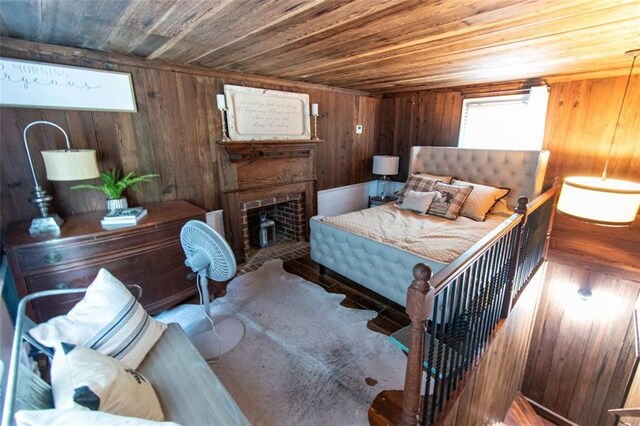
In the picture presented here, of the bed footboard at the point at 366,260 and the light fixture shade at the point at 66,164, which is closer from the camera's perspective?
the light fixture shade at the point at 66,164

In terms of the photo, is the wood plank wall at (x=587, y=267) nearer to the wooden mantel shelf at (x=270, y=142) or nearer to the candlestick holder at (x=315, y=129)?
the candlestick holder at (x=315, y=129)

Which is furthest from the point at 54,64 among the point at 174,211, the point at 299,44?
the point at 299,44

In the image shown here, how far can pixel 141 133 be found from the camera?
8.39 feet

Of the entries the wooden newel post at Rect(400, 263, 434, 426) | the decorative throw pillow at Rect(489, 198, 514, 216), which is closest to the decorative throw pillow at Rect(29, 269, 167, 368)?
the wooden newel post at Rect(400, 263, 434, 426)

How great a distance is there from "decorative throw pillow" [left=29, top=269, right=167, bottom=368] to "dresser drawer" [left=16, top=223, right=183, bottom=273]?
0.69m

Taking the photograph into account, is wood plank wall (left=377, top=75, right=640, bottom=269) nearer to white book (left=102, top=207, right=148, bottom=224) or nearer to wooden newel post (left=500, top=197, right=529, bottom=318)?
wooden newel post (left=500, top=197, right=529, bottom=318)

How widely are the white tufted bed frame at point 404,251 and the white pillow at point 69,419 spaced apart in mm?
1893

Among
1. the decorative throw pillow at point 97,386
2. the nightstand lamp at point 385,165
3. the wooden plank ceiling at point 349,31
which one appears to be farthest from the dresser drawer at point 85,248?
the nightstand lamp at point 385,165

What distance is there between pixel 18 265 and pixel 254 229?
260 centimetres

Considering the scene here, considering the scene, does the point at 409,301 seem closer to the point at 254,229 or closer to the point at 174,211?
the point at 174,211

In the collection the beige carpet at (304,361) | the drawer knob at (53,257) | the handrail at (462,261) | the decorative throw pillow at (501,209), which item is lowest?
the beige carpet at (304,361)

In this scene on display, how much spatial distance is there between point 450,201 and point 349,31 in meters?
2.15

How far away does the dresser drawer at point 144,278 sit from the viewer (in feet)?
6.08

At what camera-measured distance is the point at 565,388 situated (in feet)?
10.3
